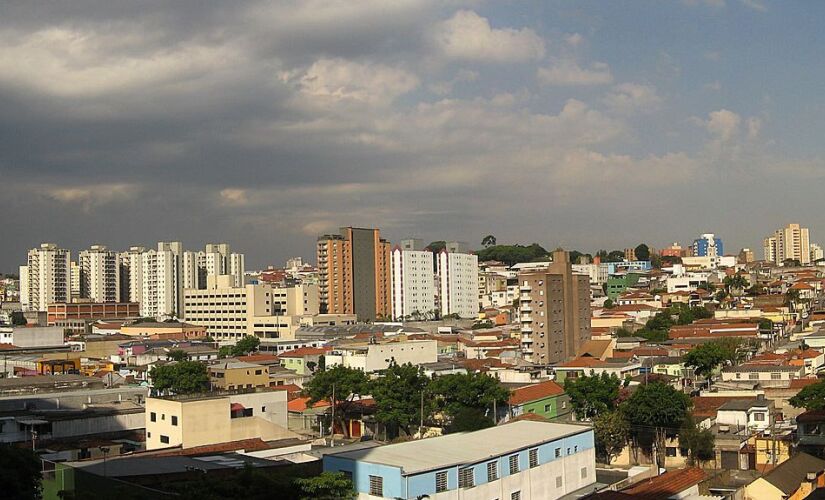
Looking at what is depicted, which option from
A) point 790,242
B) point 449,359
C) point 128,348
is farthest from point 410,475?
point 790,242

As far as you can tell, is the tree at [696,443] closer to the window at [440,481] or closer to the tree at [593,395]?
the tree at [593,395]

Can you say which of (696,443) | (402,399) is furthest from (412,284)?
(696,443)

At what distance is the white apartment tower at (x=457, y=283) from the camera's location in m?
74.2

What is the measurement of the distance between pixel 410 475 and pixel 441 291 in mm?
60520

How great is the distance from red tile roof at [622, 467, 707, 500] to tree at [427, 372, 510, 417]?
25.3ft

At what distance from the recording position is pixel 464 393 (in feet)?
78.7

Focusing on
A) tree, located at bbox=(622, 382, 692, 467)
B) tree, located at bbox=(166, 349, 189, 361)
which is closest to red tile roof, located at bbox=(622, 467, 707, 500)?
tree, located at bbox=(622, 382, 692, 467)

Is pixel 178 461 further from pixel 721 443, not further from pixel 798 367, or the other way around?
pixel 798 367

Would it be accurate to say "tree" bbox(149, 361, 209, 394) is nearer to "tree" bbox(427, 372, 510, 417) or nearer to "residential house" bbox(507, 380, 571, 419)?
"tree" bbox(427, 372, 510, 417)

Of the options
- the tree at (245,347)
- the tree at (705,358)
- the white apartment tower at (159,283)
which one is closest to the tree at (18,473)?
the tree at (705,358)

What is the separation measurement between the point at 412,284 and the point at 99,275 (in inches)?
1429

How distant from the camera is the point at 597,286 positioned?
77.7 metres

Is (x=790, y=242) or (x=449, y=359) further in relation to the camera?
(x=790, y=242)

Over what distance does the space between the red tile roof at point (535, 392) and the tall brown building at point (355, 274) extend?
40.8 metres
